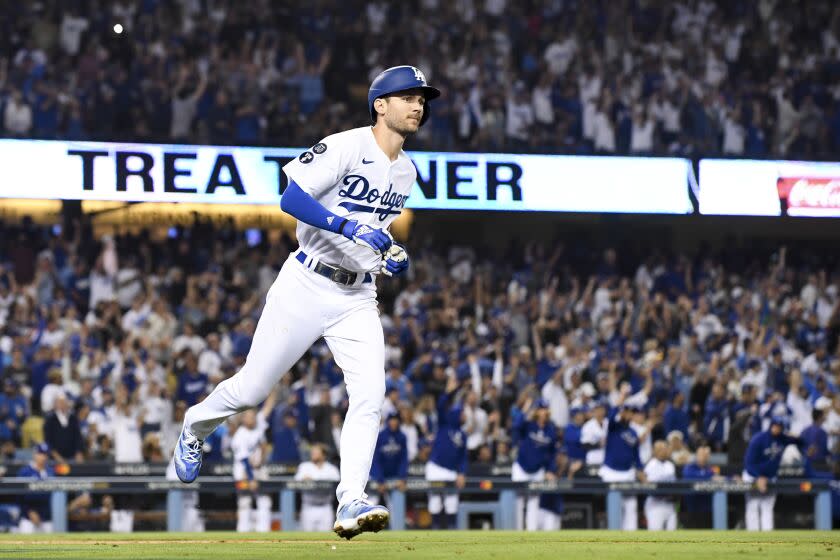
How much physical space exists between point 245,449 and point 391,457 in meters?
1.55

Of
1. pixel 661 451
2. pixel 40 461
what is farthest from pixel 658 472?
pixel 40 461

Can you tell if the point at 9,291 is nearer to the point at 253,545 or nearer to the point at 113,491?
the point at 113,491

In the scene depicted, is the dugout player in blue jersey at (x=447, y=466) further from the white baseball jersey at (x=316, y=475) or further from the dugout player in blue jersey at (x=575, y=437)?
the dugout player in blue jersey at (x=575, y=437)

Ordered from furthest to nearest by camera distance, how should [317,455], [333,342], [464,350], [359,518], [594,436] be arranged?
1. [464,350]
2. [594,436]
3. [317,455]
4. [333,342]
5. [359,518]

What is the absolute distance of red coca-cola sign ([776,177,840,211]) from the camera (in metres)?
19.6

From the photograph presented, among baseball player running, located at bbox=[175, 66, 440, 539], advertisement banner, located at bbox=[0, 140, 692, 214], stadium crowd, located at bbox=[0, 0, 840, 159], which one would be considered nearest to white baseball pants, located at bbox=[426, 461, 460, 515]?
advertisement banner, located at bbox=[0, 140, 692, 214]

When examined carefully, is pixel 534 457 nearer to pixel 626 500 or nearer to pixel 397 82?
pixel 626 500

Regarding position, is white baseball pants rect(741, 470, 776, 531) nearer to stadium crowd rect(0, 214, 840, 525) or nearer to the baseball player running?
stadium crowd rect(0, 214, 840, 525)

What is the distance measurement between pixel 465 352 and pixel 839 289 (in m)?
6.40

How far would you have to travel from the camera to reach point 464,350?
57.5 feet

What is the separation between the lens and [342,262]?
6.50 metres

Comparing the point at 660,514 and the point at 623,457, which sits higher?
the point at 623,457

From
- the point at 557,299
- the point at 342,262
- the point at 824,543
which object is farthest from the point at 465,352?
the point at 342,262

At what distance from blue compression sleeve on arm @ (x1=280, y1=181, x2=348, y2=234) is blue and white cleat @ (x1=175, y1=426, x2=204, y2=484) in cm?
154
